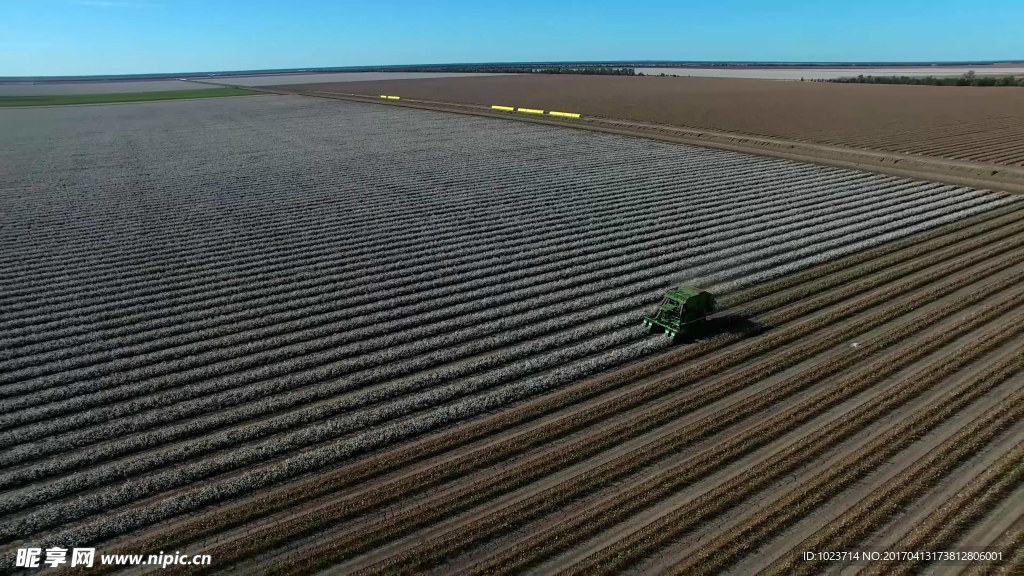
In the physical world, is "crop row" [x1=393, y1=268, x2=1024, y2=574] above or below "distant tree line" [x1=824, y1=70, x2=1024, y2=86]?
below

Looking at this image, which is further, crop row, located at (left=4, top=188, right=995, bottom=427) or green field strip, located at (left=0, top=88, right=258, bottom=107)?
green field strip, located at (left=0, top=88, right=258, bottom=107)

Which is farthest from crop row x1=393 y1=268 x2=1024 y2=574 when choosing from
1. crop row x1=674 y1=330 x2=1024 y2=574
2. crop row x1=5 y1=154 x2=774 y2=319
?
crop row x1=5 y1=154 x2=774 y2=319

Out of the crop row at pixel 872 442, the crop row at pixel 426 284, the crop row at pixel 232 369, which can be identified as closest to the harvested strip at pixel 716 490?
the crop row at pixel 872 442

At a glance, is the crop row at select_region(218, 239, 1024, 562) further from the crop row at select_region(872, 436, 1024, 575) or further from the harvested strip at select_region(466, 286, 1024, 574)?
the crop row at select_region(872, 436, 1024, 575)

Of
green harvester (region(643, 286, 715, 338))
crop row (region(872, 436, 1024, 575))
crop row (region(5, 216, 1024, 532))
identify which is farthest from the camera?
green harvester (region(643, 286, 715, 338))

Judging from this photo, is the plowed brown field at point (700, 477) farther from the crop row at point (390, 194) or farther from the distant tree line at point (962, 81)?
the distant tree line at point (962, 81)

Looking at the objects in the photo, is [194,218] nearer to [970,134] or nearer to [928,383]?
[928,383]

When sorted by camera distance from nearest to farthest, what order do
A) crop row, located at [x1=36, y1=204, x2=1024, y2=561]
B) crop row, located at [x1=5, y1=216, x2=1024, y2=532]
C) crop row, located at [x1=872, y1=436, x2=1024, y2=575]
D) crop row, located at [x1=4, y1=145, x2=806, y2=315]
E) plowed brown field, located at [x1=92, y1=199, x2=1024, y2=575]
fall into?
crop row, located at [x1=872, y1=436, x2=1024, y2=575], plowed brown field, located at [x1=92, y1=199, x2=1024, y2=575], crop row, located at [x1=5, y1=216, x2=1024, y2=532], crop row, located at [x1=36, y1=204, x2=1024, y2=561], crop row, located at [x1=4, y1=145, x2=806, y2=315]
